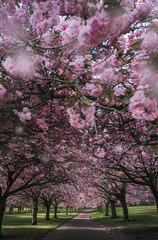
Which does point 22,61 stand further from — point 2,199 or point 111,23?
point 2,199

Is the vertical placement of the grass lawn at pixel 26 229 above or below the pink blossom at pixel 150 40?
below

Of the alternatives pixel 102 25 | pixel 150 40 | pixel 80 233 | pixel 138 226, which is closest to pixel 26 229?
pixel 80 233

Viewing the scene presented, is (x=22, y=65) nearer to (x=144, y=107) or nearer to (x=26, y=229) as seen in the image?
(x=144, y=107)

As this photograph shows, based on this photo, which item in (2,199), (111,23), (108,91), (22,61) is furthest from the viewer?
(2,199)

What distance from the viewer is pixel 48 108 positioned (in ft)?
19.1

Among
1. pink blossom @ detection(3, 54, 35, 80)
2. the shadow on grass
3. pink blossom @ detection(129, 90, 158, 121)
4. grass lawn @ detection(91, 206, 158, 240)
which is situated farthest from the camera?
the shadow on grass

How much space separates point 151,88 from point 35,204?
62.5 feet

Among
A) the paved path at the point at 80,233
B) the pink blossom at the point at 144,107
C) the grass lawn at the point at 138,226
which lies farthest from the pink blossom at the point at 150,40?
the paved path at the point at 80,233

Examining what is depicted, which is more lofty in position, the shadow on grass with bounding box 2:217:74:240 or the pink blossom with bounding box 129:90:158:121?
the pink blossom with bounding box 129:90:158:121

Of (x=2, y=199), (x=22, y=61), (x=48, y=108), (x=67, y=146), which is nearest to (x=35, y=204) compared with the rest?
(x=2, y=199)

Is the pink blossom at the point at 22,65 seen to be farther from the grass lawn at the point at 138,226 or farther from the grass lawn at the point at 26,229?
the grass lawn at the point at 26,229

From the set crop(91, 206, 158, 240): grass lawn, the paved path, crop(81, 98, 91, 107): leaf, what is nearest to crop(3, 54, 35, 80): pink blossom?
crop(81, 98, 91, 107): leaf

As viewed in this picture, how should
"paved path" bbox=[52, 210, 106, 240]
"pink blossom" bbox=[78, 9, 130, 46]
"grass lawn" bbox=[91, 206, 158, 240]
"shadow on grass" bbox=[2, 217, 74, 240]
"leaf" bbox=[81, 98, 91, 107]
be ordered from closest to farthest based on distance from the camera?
1. "pink blossom" bbox=[78, 9, 130, 46]
2. "leaf" bbox=[81, 98, 91, 107]
3. "grass lawn" bbox=[91, 206, 158, 240]
4. "paved path" bbox=[52, 210, 106, 240]
5. "shadow on grass" bbox=[2, 217, 74, 240]

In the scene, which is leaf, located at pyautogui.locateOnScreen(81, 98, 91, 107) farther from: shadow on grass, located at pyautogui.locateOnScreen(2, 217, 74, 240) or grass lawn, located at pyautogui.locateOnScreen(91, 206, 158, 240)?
shadow on grass, located at pyautogui.locateOnScreen(2, 217, 74, 240)
